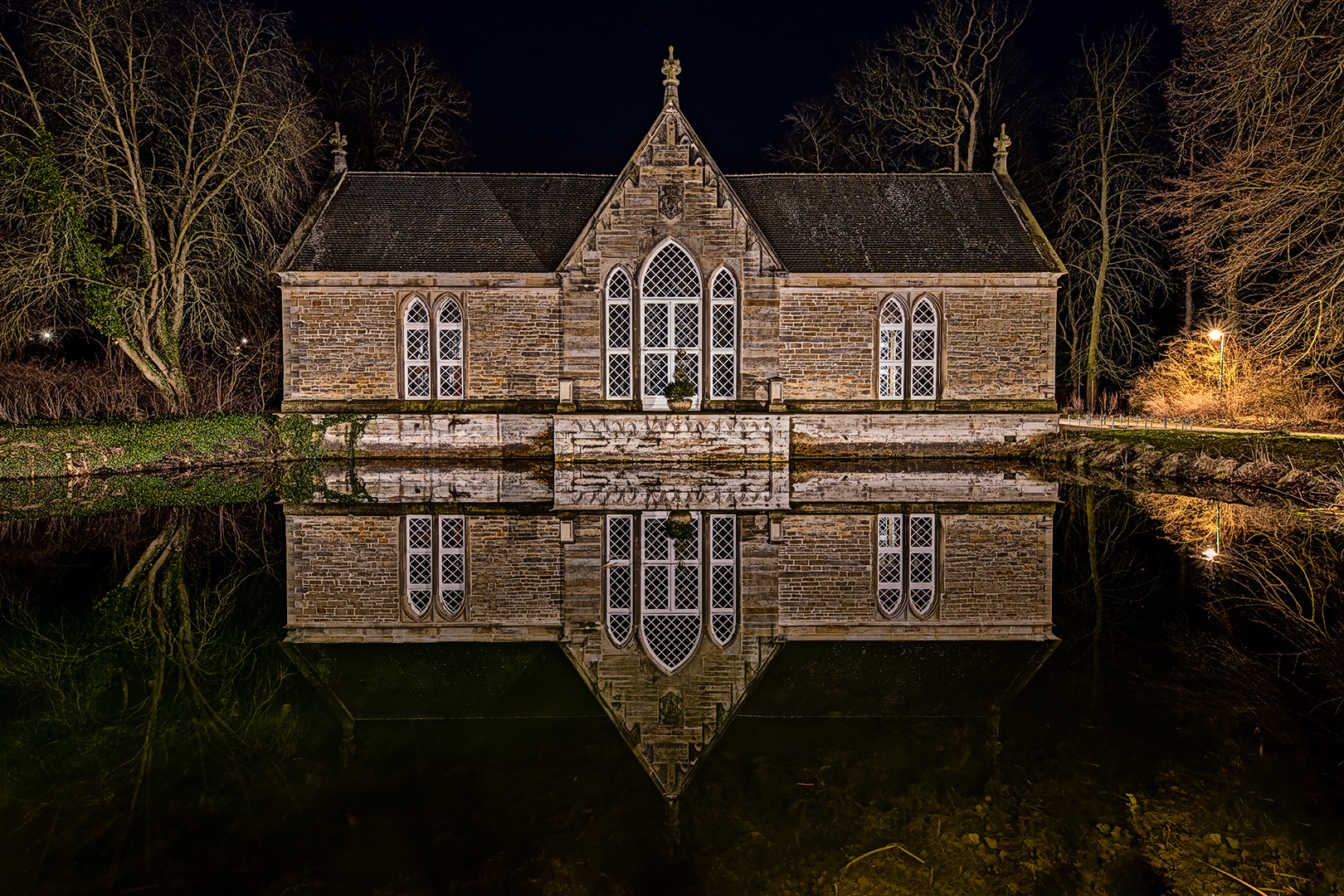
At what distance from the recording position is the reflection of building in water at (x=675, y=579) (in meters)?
5.68

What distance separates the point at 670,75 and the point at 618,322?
5621 millimetres

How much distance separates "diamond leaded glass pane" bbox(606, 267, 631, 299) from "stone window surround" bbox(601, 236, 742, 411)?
0.09m

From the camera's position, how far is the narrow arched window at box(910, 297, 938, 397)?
19.3 meters

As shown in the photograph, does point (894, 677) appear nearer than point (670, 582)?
Yes

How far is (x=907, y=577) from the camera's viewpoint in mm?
8258

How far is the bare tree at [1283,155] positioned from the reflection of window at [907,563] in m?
7.93

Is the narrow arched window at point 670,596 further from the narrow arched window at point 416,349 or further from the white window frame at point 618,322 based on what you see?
the narrow arched window at point 416,349

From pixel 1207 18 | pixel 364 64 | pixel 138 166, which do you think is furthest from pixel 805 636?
pixel 364 64

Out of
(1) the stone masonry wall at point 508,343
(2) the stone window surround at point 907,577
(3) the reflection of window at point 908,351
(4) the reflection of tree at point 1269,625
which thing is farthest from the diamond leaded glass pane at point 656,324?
(4) the reflection of tree at point 1269,625

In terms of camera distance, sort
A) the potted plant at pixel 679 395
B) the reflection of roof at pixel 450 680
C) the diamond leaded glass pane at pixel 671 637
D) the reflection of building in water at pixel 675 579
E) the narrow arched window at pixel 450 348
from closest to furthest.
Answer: the reflection of roof at pixel 450 680, the reflection of building in water at pixel 675 579, the diamond leaded glass pane at pixel 671 637, the potted plant at pixel 679 395, the narrow arched window at pixel 450 348

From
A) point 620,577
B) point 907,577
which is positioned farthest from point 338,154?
point 907,577

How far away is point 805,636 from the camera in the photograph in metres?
6.45

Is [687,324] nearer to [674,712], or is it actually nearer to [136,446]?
[136,446]

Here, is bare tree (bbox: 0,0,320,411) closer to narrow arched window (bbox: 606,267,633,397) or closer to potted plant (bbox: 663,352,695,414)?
narrow arched window (bbox: 606,267,633,397)
